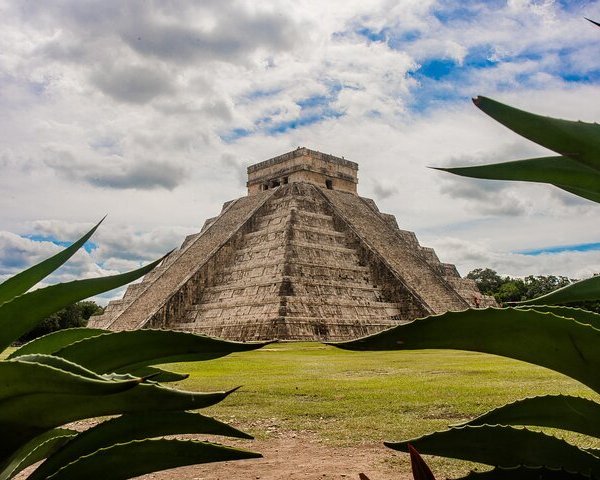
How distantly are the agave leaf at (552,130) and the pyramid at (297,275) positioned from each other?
19.9 meters

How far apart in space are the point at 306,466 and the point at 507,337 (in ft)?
13.0

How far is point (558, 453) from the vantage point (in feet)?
3.95

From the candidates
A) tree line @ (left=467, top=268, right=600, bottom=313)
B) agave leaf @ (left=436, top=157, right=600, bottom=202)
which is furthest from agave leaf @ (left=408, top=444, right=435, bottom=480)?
tree line @ (left=467, top=268, right=600, bottom=313)

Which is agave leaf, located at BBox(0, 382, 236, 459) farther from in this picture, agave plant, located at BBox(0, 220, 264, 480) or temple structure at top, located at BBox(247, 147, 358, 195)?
temple structure at top, located at BBox(247, 147, 358, 195)

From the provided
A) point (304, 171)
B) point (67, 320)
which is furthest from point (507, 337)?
point (67, 320)

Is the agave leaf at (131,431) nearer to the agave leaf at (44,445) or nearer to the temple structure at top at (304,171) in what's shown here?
the agave leaf at (44,445)

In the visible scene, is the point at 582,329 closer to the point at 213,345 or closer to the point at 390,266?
the point at 213,345

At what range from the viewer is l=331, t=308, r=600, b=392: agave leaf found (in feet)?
3.25

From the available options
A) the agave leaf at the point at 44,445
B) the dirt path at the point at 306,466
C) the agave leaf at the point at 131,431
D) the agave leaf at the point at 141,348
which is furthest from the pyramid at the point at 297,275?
the agave leaf at the point at 141,348

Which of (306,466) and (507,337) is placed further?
(306,466)

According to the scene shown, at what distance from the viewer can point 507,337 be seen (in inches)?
40.4

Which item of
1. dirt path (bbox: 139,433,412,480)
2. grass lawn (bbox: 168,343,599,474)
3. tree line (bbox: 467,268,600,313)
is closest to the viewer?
dirt path (bbox: 139,433,412,480)

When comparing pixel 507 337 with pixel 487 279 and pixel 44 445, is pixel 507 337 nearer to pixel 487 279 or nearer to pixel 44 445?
pixel 44 445

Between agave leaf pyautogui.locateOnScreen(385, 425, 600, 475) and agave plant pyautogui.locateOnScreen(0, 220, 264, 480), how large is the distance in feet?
1.17
